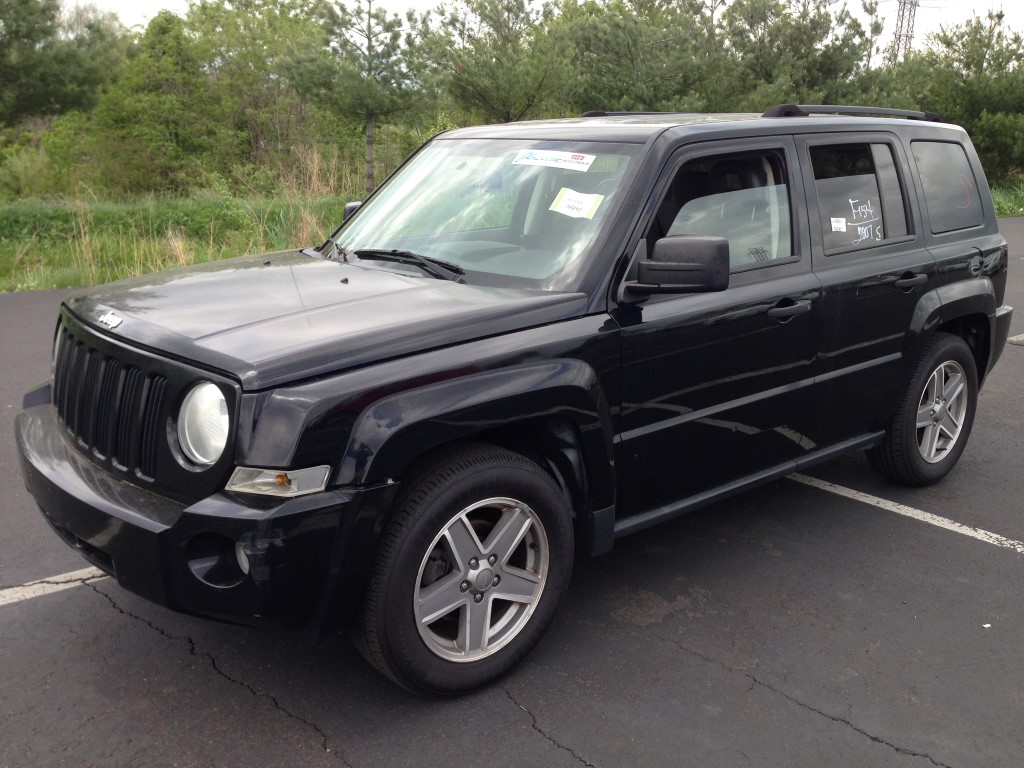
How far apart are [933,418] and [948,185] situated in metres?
1.21

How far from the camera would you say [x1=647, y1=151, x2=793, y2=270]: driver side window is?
3812mm

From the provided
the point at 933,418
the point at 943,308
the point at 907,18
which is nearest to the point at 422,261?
the point at 943,308

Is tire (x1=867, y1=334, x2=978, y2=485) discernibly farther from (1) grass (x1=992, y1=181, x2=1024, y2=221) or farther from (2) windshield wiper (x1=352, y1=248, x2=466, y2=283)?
(1) grass (x1=992, y1=181, x2=1024, y2=221)

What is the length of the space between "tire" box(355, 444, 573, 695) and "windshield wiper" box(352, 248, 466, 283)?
83cm

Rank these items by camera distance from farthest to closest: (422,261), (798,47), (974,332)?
(798,47) → (974,332) → (422,261)

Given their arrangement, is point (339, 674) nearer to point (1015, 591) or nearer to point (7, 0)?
point (1015, 591)

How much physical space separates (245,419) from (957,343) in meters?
3.85

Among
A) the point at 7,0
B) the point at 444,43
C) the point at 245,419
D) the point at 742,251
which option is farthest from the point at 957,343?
the point at 7,0

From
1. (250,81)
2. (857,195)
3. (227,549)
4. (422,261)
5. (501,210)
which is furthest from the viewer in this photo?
(250,81)

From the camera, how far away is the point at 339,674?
341 cm

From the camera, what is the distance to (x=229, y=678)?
335cm

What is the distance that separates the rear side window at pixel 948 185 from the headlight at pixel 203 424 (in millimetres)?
3668

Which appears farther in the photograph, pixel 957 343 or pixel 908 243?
pixel 957 343

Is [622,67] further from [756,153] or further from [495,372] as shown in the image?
[495,372]
